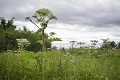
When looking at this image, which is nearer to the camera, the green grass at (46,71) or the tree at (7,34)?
the green grass at (46,71)

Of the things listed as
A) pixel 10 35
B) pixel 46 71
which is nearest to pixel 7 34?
pixel 10 35

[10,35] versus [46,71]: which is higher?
[10,35]

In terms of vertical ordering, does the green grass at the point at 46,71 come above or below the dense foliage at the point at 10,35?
below

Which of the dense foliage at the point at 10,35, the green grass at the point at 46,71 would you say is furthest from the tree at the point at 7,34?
the green grass at the point at 46,71

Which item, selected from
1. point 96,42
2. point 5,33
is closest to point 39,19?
point 96,42

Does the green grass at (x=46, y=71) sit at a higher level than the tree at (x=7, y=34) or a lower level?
lower

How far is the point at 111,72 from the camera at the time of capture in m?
6.29

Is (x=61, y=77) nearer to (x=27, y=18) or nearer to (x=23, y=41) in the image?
(x=23, y=41)

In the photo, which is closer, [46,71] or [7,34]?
[46,71]

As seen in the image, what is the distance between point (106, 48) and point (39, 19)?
14.2ft

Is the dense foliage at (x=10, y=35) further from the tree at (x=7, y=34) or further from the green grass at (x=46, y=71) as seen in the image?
the green grass at (x=46, y=71)

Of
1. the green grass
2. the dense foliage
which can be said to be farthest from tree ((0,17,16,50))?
the green grass

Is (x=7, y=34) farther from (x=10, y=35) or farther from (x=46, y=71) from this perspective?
(x=46, y=71)

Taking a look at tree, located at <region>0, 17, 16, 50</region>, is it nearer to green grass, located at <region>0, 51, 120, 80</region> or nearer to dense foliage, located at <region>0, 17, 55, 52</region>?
dense foliage, located at <region>0, 17, 55, 52</region>
